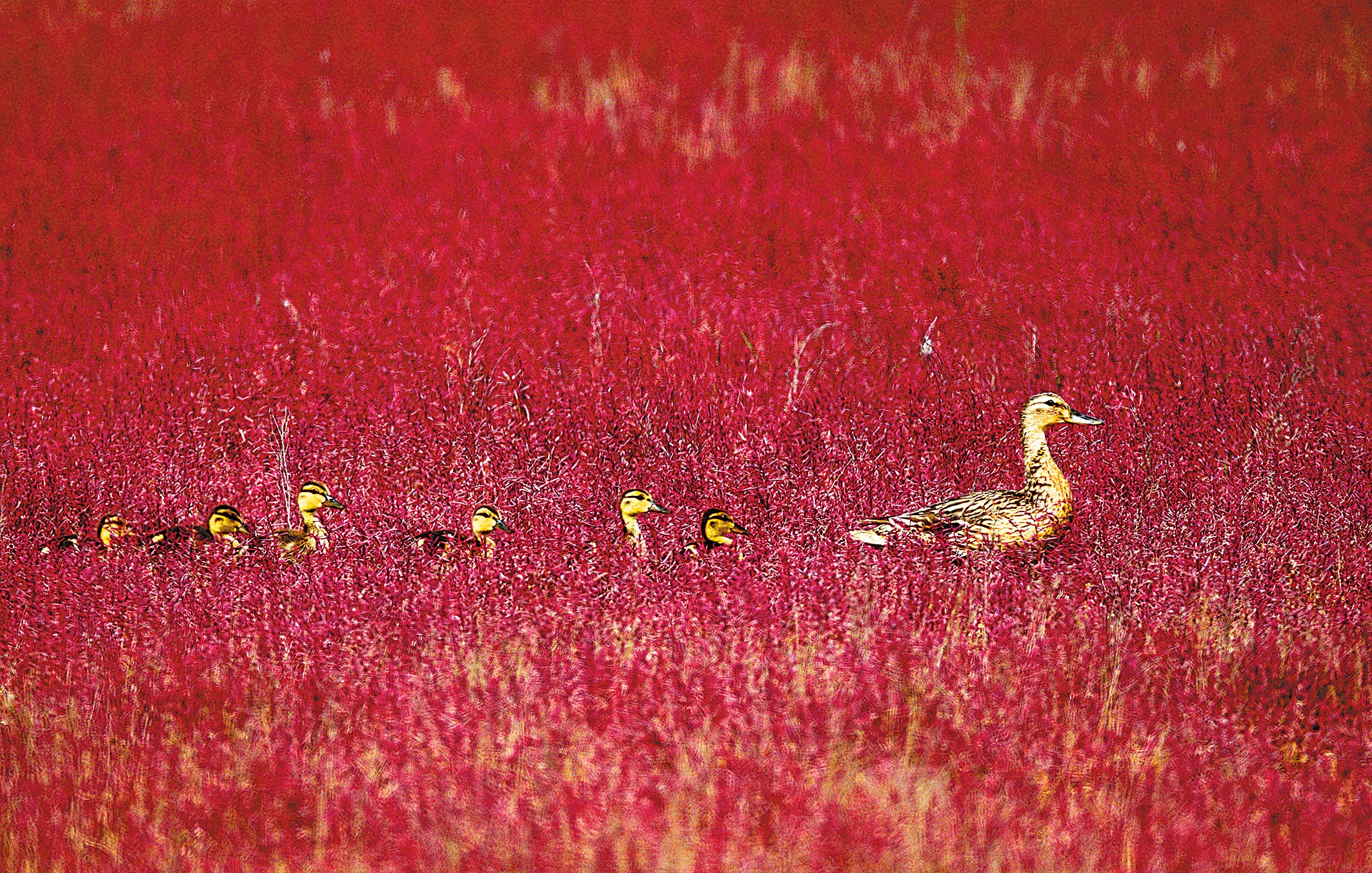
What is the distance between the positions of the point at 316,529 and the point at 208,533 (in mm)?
411

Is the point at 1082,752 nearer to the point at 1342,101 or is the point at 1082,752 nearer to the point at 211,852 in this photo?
the point at 211,852

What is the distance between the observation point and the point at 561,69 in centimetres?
838

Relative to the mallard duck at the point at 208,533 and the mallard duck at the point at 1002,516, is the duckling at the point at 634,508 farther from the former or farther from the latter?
the mallard duck at the point at 208,533

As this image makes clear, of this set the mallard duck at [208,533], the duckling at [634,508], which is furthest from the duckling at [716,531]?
the mallard duck at [208,533]

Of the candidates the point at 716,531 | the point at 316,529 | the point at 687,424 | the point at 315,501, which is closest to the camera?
the point at 716,531

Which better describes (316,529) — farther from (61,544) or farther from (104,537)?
(61,544)

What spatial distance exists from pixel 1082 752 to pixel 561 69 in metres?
6.24

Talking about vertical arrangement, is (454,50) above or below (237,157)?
above

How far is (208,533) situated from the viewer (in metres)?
4.87

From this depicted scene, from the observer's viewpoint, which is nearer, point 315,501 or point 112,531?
point 112,531

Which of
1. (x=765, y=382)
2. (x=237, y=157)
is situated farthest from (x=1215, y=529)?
(x=237, y=157)

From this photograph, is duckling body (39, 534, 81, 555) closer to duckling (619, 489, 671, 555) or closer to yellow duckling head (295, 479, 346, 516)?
yellow duckling head (295, 479, 346, 516)

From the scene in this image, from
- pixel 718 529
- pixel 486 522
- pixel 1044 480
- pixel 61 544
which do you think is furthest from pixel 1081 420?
pixel 61 544

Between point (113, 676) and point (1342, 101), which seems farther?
point (1342, 101)
